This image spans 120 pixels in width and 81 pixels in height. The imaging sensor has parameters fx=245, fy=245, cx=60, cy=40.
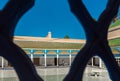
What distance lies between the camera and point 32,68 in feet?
3.41

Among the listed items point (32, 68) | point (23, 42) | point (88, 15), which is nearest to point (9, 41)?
point (32, 68)

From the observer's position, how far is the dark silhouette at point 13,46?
3.33 ft

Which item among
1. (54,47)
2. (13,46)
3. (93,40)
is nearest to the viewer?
(13,46)

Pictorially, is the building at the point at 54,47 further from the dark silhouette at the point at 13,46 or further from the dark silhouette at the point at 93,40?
the dark silhouette at the point at 13,46

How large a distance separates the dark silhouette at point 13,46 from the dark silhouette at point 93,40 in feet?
0.62

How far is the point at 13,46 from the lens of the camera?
1026mm

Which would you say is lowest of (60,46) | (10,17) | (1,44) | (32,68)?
(32,68)

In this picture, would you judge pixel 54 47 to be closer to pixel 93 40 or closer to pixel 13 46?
pixel 93 40

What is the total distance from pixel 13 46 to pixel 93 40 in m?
0.40

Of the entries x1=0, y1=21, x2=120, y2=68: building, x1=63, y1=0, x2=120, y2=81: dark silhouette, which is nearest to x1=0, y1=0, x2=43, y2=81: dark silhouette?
x1=63, y1=0, x2=120, y2=81: dark silhouette

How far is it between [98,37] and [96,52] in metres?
0.08

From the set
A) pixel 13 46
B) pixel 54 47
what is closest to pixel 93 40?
pixel 13 46

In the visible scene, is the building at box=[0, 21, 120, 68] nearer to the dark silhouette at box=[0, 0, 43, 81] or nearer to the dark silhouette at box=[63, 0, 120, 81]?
the dark silhouette at box=[63, 0, 120, 81]

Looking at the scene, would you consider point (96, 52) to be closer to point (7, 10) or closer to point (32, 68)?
point (32, 68)
